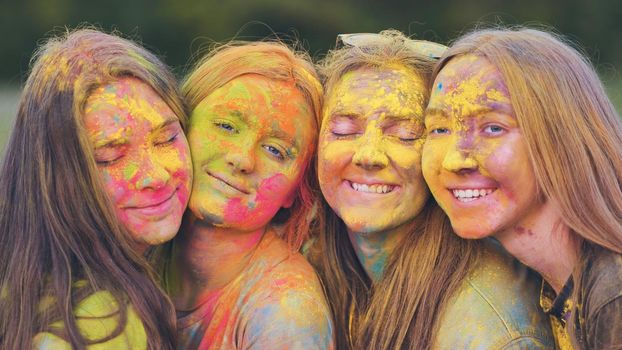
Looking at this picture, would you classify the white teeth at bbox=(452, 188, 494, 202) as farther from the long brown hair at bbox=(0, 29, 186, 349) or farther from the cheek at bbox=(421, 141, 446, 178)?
the long brown hair at bbox=(0, 29, 186, 349)

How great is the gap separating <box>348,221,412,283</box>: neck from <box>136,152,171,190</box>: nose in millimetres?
854

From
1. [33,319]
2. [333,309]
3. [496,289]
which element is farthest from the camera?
[333,309]

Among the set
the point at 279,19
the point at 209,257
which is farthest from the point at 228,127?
the point at 279,19

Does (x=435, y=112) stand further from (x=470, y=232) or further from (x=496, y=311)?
(x=496, y=311)

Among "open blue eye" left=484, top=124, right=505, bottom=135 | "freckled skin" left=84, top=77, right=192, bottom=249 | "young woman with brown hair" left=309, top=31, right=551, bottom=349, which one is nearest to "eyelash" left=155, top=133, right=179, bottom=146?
"freckled skin" left=84, top=77, right=192, bottom=249

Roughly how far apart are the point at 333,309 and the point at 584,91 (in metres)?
1.39

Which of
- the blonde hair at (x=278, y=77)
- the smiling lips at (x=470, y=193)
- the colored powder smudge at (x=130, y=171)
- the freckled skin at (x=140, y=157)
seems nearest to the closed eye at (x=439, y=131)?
the smiling lips at (x=470, y=193)

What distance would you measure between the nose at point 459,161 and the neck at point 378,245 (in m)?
0.49

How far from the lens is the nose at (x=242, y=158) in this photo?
13.3 ft

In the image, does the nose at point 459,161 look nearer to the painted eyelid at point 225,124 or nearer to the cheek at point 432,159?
the cheek at point 432,159

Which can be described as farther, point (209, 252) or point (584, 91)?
point (209, 252)

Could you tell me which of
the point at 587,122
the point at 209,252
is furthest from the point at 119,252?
the point at 587,122

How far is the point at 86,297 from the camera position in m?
3.68

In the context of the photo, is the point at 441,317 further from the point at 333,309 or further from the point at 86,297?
the point at 86,297
